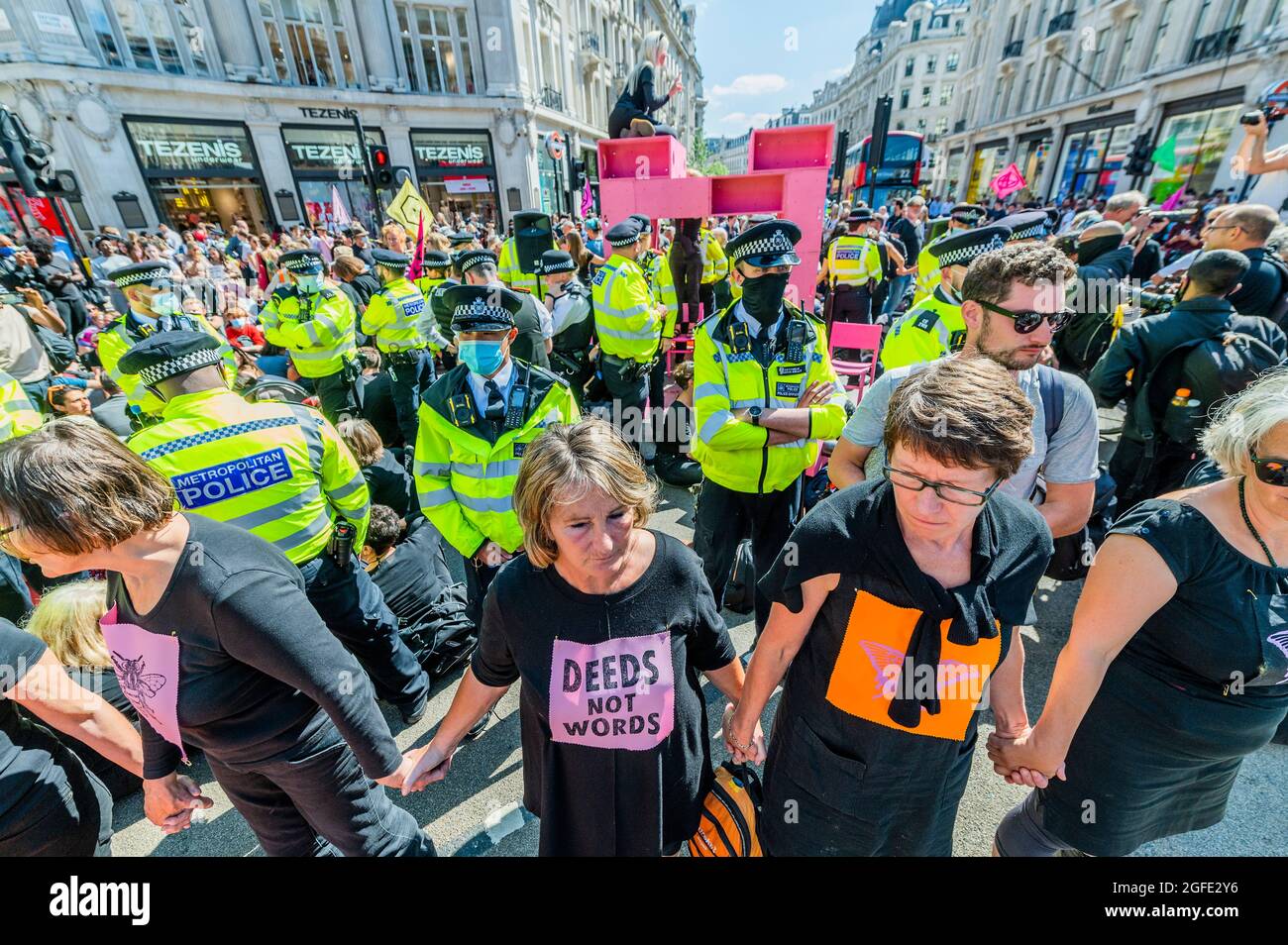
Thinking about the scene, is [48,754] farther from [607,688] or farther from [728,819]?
[728,819]

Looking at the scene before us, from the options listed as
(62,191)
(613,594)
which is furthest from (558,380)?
(62,191)

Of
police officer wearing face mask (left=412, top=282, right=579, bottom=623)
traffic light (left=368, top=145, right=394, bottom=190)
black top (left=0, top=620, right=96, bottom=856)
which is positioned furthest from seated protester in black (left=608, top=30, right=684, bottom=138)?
black top (left=0, top=620, right=96, bottom=856)

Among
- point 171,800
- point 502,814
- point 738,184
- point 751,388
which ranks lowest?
point 502,814

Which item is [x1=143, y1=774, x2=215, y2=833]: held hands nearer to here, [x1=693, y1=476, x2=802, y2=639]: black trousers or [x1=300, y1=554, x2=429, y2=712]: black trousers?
[x1=300, y1=554, x2=429, y2=712]: black trousers

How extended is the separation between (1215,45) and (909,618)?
28.0 metres

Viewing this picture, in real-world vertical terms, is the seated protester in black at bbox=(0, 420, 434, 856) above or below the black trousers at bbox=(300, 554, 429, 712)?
above

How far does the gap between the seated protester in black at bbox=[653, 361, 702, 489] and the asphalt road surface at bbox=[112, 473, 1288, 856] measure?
103 inches

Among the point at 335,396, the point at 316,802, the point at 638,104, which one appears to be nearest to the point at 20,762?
the point at 316,802

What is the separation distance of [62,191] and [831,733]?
34.5 ft

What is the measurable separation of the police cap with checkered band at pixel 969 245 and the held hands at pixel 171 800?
4.16 metres

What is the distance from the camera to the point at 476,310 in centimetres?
266

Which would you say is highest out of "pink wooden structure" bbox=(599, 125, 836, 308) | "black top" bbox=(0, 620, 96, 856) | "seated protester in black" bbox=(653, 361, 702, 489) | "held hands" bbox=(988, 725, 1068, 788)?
"pink wooden structure" bbox=(599, 125, 836, 308)

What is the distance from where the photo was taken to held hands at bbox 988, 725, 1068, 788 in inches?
62.2
